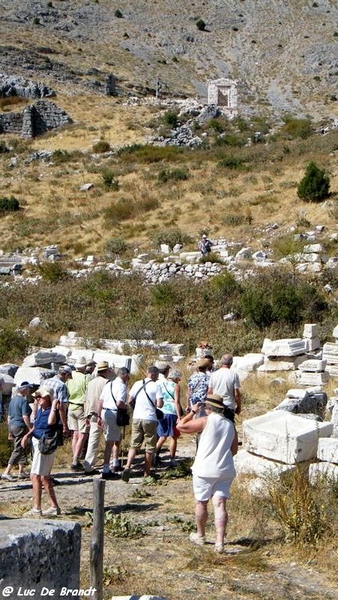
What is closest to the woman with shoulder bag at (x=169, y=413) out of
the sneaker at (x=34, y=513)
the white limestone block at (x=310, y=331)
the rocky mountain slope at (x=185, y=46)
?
the sneaker at (x=34, y=513)

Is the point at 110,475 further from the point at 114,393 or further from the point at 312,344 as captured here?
the point at 312,344

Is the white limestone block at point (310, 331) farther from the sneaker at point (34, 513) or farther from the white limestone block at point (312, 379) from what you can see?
the sneaker at point (34, 513)

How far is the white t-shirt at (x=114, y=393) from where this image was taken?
30.0ft

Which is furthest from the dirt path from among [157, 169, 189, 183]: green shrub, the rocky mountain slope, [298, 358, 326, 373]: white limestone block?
the rocky mountain slope

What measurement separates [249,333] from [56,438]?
9541 mm

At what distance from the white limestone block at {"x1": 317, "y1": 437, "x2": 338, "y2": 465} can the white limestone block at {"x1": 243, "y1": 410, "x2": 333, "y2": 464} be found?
126 millimetres

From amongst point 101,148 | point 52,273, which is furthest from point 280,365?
point 101,148

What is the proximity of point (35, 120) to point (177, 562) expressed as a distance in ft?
128

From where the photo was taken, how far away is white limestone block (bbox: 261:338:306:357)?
14443 mm

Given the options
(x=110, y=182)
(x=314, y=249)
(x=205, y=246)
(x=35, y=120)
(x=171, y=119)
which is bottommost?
(x=205, y=246)

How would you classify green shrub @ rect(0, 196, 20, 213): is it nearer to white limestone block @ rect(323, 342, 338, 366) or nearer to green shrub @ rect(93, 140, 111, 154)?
green shrub @ rect(93, 140, 111, 154)

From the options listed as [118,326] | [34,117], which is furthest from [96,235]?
[34,117]

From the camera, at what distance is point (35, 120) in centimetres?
4262

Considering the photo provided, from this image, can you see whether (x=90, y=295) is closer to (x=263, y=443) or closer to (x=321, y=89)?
(x=263, y=443)
